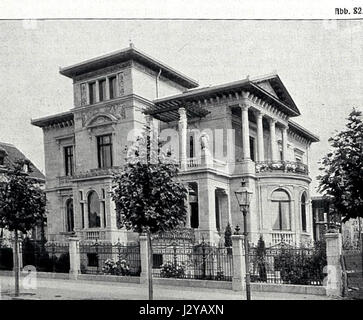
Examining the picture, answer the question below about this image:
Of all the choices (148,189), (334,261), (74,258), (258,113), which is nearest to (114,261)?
(74,258)

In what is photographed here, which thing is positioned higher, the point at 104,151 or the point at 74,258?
the point at 104,151

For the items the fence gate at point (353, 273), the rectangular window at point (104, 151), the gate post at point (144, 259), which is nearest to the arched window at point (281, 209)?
the rectangular window at point (104, 151)

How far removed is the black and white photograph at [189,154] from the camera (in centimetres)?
1281

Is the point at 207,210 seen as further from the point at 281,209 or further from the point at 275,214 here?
the point at 281,209

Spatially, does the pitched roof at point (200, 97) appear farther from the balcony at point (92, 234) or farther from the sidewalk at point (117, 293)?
the sidewalk at point (117, 293)

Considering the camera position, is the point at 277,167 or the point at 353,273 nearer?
the point at 353,273

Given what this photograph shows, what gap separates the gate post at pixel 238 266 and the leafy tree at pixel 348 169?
360cm

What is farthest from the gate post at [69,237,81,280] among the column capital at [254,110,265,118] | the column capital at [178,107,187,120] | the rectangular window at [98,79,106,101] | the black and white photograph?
the column capital at [254,110,265,118]

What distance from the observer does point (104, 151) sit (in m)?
25.7

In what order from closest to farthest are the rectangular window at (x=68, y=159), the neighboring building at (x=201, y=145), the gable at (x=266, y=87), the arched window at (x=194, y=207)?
1. the gable at (x=266, y=87)
2. the arched window at (x=194, y=207)
3. the neighboring building at (x=201, y=145)
4. the rectangular window at (x=68, y=159)

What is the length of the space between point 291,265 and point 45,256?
978cm
